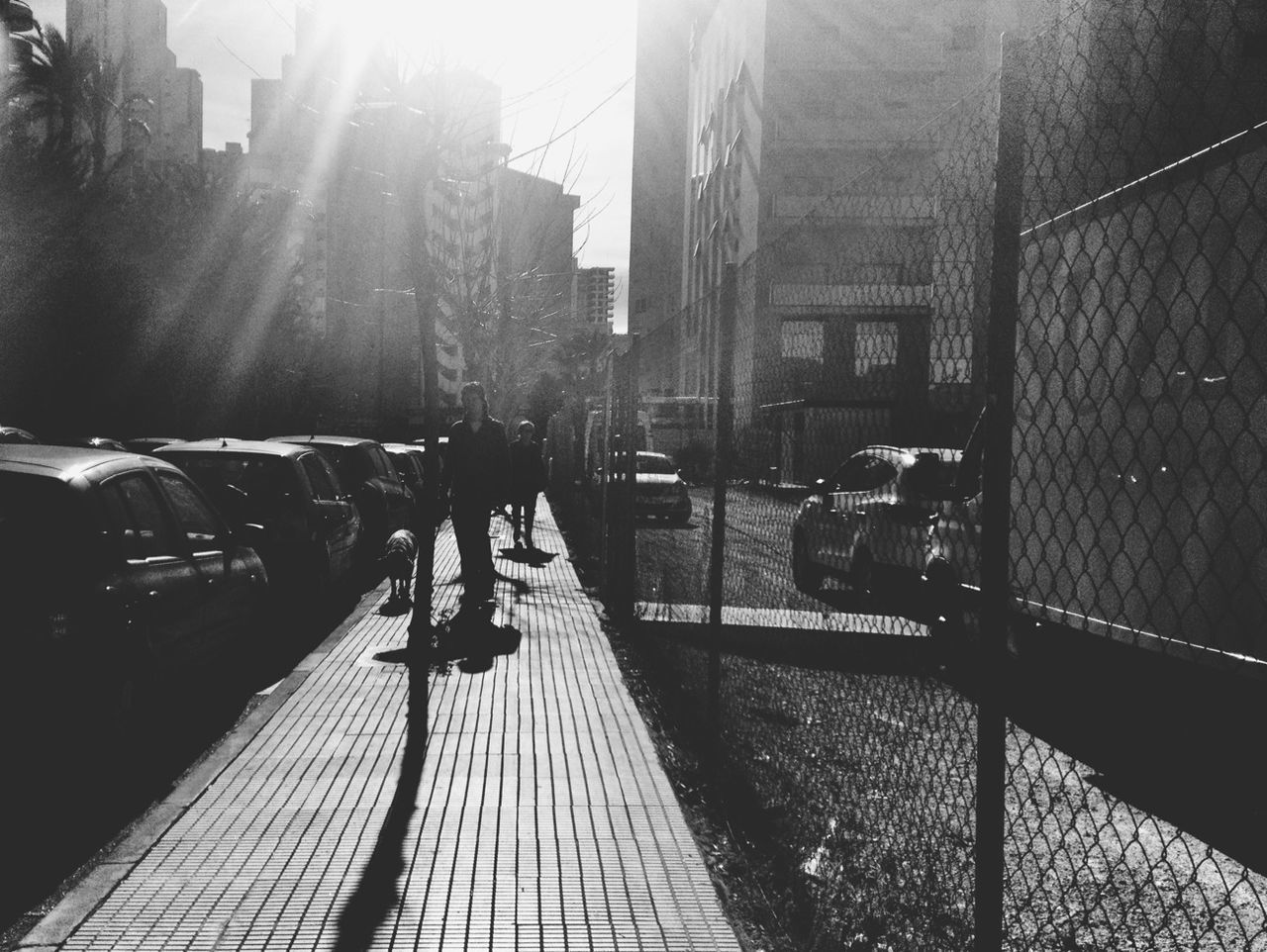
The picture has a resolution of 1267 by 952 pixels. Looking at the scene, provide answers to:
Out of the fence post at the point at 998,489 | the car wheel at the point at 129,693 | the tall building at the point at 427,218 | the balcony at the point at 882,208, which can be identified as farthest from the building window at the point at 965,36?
the fence post at the point at 998,489

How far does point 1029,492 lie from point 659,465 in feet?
38.1

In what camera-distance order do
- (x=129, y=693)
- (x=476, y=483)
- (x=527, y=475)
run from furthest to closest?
(x=527, y=475)
(x=476, y=483)
(x=129, y=693)

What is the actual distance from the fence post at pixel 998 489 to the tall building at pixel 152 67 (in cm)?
7612

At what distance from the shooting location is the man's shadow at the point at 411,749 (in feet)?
13.7

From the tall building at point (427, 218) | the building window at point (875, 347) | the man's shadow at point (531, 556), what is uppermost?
the tall building at point (427, 218)

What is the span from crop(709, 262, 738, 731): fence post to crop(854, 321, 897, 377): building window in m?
1.87

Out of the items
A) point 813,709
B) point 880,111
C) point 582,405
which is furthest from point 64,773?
point 880,111

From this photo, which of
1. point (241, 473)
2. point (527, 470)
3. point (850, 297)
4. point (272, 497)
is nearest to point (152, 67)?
point (527, 470)

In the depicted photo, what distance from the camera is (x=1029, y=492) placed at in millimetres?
5699

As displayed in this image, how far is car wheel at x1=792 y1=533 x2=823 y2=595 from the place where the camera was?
20.5 feet

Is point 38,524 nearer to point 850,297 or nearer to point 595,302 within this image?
point 850,297

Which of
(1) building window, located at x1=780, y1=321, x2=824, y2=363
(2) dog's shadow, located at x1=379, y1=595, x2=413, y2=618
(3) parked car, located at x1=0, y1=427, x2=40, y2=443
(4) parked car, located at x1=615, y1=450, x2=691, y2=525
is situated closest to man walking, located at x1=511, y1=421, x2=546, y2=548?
(4) parked car, located at x1=615, y1=450, x2=691, y2=525

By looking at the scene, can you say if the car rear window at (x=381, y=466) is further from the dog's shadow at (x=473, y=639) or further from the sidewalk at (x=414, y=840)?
the sidewalk at (x=414, y=840)

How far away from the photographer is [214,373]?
36.8 metres
